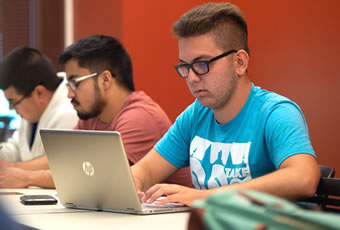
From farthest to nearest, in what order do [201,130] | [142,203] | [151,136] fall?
1. [151,136]
2. [201,130]
3. [142,203]

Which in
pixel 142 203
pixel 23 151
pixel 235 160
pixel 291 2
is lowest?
pixel 23 151

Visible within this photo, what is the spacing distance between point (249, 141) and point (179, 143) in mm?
400

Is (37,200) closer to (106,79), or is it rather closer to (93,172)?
(93,172)

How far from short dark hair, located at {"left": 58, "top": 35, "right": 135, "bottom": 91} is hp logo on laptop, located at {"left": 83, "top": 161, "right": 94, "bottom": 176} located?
4.00 ft

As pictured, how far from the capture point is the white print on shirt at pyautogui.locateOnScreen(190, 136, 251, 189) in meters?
1.76

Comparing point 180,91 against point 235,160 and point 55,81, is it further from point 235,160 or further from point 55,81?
point 235,160

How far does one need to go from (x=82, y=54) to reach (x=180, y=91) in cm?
87

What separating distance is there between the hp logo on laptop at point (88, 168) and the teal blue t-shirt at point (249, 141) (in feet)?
1.58

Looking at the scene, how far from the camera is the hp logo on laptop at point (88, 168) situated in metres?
1.59

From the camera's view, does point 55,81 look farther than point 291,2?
Yes

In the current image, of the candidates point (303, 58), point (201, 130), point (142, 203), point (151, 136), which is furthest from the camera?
point (303, 58)

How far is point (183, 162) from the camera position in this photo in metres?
2.12

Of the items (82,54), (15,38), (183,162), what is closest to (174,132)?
(183,162)

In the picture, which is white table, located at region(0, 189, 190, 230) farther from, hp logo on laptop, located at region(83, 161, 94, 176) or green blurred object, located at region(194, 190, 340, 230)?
green blurred object, located at region(194, 190, 340, 230)
